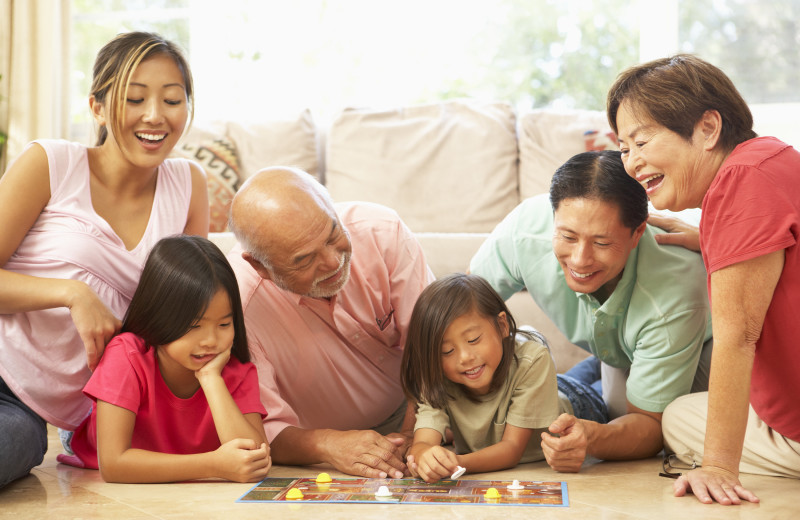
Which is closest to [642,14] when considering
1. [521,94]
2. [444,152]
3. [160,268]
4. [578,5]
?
[578,5]

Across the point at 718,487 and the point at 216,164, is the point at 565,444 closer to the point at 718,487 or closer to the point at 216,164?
the point at 718,487

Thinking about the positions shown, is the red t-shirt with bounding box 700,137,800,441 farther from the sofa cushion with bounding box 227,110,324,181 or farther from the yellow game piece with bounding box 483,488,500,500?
the sofa cushion with bounding box 227,110,324,181

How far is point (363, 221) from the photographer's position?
2.19 m

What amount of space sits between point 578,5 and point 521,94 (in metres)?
0.55

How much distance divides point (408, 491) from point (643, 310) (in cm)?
71

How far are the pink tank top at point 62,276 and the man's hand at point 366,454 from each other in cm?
63

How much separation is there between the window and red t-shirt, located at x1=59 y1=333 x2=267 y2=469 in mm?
2643

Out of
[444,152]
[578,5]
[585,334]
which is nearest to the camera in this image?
[585,334]

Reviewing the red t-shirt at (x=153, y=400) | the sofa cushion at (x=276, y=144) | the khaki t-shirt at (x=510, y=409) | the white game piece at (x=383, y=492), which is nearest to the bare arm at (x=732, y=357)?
the khaki t-shirt at (x=510, y=409)

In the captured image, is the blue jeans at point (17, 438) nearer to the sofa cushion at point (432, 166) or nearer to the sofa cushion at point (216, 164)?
the sofa cushion at point (216, 164)

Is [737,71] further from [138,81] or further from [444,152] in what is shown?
[138,81]

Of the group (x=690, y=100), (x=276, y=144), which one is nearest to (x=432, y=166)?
(x=276, y=144)

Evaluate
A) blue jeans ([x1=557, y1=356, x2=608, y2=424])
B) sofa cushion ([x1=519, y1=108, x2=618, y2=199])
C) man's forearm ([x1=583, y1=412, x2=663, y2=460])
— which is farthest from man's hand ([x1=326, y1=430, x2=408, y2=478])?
sofa cushion ([x1=519, y1=108, x2=618, y2=199])

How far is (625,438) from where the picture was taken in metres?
1.94
